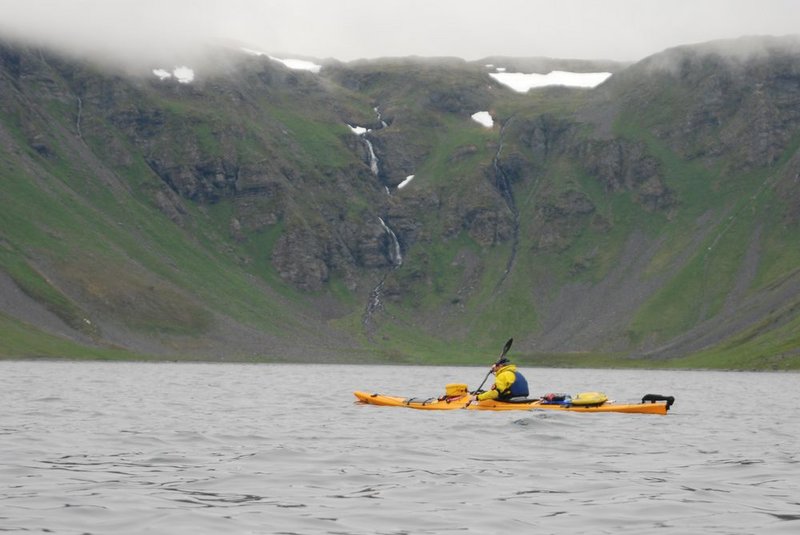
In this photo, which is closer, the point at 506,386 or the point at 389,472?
the point at 389,472

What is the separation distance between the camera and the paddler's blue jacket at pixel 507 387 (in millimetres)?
52500

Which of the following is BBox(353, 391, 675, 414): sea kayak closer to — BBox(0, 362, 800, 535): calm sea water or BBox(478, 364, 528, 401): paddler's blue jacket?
BBox(478, 364, 528, 401): paddler's blue jacket

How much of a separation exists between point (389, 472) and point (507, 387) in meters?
24.7

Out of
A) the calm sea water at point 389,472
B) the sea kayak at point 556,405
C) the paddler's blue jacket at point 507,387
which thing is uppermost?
the paddler's blue jacket at point 507,387

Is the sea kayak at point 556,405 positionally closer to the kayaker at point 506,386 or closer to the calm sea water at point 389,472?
the kayaker at point 506,386

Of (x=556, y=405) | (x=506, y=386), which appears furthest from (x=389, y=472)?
(x=556, y=405)

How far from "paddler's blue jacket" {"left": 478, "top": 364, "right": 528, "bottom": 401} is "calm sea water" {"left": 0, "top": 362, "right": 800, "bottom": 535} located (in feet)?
9.63

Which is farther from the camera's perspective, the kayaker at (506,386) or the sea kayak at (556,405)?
the kayaker at (506,386)

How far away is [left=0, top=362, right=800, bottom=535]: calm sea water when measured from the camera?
20.7 meters

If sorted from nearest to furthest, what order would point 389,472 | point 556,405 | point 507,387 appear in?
point 389,472, point 556,405, point 507,387

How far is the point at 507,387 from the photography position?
52469 millimetres

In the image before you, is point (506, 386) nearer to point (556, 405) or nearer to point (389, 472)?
point (556, 405)

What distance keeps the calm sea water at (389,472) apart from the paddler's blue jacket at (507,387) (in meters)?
2.93

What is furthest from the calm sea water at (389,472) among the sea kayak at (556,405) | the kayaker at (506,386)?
the kayaker at (506,386)
